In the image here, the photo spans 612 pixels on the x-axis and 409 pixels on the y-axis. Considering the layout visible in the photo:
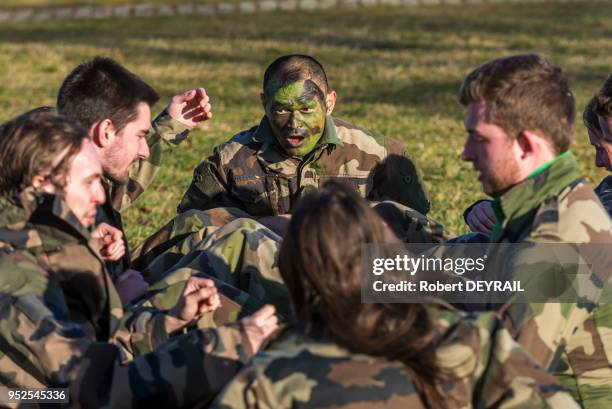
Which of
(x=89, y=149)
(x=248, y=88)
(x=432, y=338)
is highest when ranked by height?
(x=89, y=149)

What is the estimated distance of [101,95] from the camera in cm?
589

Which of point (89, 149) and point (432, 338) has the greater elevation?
point (89, 149)

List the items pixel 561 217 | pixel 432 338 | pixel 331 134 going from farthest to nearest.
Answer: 1. pixel 331 134
2. pixel 561 217
3. pixel 432 338

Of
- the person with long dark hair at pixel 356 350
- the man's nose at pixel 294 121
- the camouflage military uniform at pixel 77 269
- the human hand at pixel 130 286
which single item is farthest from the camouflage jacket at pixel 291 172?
the person with long dark hair at pixel 356 350

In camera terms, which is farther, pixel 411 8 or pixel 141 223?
pixel 411 8

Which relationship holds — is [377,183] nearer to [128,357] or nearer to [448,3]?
[128,357]

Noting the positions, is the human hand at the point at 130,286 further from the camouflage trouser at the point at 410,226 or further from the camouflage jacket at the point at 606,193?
the camouflage jacket at the point at 606,193

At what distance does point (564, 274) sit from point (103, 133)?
8.15 ft

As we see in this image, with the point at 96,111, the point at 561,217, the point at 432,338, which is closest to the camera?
the point at 432,338

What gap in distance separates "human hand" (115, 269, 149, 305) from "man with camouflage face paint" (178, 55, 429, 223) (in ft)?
6.47

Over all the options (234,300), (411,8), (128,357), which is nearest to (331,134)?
(234,300)

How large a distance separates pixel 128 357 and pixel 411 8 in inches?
940

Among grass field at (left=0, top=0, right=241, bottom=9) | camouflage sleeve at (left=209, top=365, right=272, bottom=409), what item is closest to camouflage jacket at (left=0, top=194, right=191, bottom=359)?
camouflage sleeve at (left=209, top=365, right=272, bottom=409)

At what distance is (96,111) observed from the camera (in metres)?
5.89
